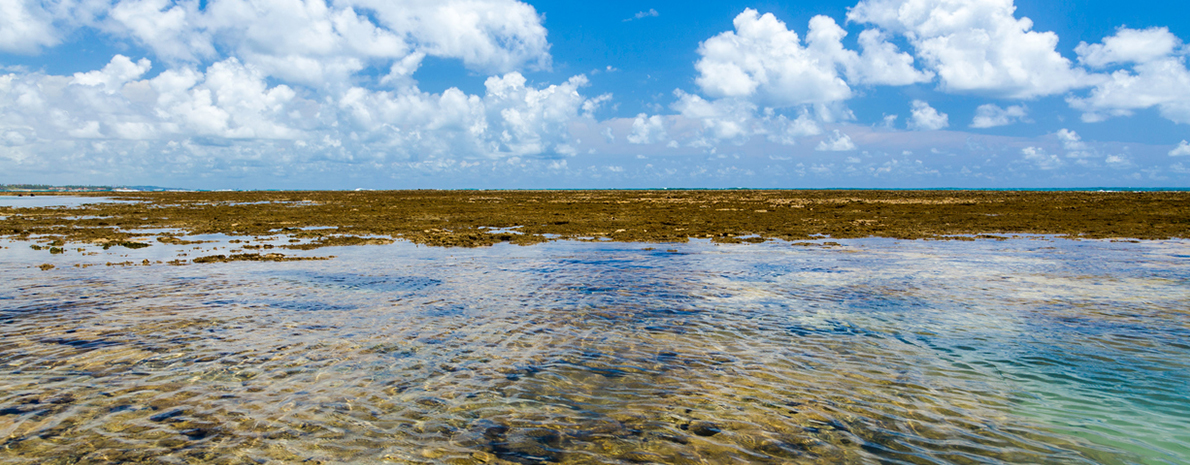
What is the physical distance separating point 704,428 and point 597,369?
6.70ft

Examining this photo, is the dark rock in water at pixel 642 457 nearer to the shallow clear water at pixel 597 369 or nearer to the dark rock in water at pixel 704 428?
the shallow clear water at pixel 597 369

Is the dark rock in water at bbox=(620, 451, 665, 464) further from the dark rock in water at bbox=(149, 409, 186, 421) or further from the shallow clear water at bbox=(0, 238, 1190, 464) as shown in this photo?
the dark rock in water at bbox=(149, 409, 186, 421)

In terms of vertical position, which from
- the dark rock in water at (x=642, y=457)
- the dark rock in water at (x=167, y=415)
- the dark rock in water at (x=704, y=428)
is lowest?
the dark rock in water at (x=642, y=457)

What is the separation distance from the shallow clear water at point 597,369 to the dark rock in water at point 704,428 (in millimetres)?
24

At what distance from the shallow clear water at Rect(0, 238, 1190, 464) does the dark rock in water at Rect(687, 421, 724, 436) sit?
2 cm

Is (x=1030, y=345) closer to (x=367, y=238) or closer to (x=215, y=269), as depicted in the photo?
(x=215, y=269)

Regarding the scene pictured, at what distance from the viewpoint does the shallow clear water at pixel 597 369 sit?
534 centimetres

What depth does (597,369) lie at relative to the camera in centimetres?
747

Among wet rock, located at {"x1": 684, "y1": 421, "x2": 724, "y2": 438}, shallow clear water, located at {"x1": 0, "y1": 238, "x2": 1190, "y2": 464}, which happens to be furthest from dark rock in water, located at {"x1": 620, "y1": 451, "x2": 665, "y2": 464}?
wet rock, located at {"x1": 684, "y1": 421, "x2": 724, "y2": 438}

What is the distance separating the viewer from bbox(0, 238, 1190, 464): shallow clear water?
17.5ft

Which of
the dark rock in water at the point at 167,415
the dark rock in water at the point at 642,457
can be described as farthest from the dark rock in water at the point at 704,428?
the dark rock in water at the point at 167,415

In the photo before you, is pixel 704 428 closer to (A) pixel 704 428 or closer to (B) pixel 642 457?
(A) pixel 704 428

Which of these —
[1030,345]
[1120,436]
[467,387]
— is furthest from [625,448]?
[1030,345]

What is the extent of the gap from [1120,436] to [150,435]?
850 centimetres
